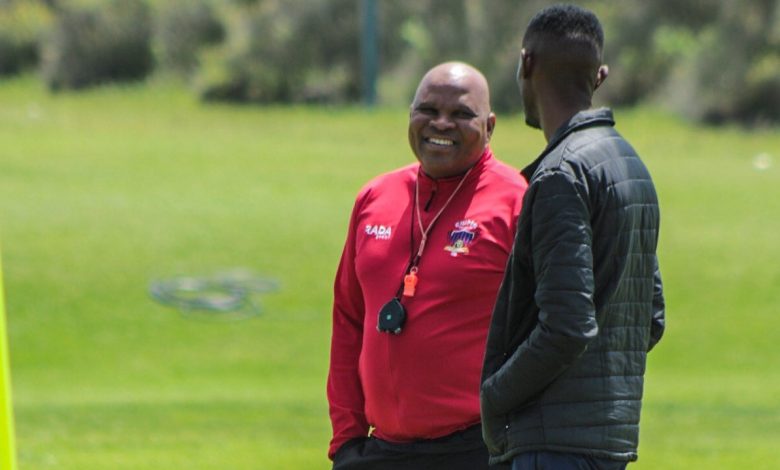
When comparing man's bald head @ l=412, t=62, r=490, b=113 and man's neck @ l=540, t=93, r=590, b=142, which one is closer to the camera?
man's neck @ l=540, t=93, r=590, b=142

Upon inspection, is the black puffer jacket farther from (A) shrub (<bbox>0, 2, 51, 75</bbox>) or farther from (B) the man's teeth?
(A) shrub (<bbox>0, 2, 51, 75</bbox>)

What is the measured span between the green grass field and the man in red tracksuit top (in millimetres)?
5011

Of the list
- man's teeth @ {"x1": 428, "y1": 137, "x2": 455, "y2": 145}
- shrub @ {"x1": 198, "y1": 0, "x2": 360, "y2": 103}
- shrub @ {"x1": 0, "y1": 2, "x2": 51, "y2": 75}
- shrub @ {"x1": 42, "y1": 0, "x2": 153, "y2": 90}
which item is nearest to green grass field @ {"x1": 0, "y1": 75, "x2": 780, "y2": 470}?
shrub @ {"x1": 198, "y1": 0, "x2": 360, "y2": 103}

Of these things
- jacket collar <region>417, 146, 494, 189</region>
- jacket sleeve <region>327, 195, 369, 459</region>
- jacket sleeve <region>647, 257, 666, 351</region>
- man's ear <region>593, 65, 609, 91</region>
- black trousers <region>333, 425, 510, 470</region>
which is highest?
man's ear <region>593, 65, 609, 91</region>

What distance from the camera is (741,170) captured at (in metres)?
26.2

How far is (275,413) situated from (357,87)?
933 inches

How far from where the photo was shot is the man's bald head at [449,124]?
4941mm

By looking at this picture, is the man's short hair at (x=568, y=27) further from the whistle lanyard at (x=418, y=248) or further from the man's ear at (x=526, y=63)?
the whistle lanyard at (x=418, y=248)

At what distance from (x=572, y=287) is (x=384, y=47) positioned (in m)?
33.3

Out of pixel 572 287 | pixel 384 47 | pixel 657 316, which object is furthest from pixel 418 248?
pixel 384 47

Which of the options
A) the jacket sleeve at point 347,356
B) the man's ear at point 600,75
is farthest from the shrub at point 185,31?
the man's ear at point 600,75

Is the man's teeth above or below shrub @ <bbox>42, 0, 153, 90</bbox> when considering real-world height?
above

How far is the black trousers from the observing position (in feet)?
15.9

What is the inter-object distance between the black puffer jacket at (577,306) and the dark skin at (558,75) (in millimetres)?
58
